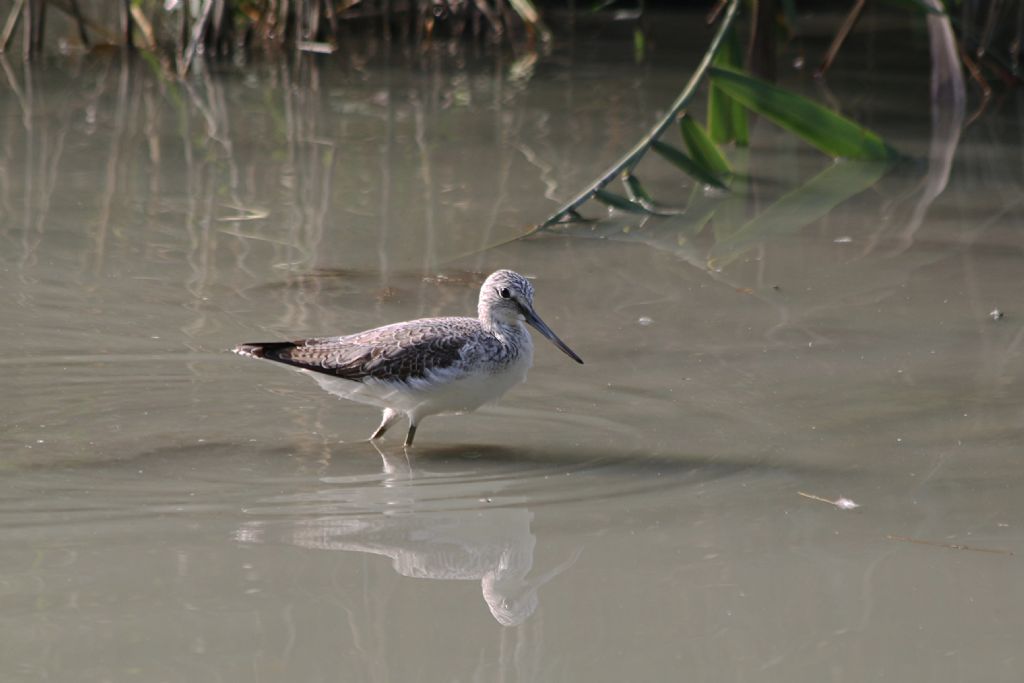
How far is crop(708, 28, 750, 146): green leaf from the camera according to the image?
1053 cm

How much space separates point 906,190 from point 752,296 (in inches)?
113

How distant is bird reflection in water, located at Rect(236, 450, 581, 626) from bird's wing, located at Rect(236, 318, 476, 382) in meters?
0.56

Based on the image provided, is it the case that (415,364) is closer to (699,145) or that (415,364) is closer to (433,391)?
(433,391)

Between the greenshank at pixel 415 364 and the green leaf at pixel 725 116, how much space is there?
463 cm

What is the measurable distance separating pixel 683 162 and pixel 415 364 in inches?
150

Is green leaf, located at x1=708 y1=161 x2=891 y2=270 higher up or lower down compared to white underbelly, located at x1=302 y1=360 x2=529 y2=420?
lower down

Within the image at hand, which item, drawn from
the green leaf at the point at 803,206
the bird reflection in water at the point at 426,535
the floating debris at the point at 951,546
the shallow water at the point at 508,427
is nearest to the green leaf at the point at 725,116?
the shallow water at the point at 508,427

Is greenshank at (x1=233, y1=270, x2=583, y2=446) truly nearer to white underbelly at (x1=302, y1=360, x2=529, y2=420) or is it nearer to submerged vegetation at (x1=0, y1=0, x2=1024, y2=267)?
white underbelly at (x1=302, y1=360, x2=529, y2=420)

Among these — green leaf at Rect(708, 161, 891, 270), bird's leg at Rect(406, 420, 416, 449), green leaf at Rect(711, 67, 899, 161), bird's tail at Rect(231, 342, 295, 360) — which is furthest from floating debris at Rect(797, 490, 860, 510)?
green leaf at Rect(711, 67, 899, 161)

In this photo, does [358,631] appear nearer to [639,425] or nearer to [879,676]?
[879,676]

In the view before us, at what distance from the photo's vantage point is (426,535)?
17.5 ft

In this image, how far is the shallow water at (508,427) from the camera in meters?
4.57

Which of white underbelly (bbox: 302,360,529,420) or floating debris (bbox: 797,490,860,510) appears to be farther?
white underbelly (bbox: 302,360,529,420)

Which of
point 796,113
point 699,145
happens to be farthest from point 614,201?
point 796,113
